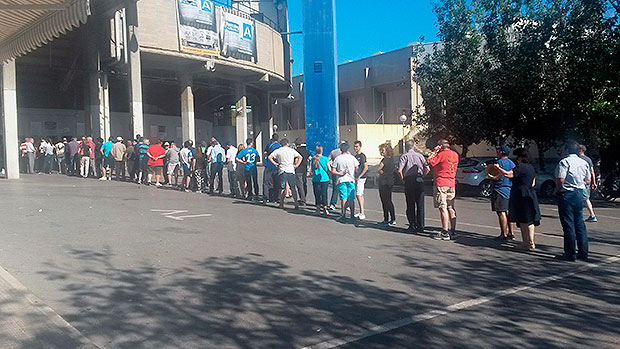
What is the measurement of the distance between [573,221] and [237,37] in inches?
1066

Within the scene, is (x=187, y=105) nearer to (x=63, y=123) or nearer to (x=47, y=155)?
(x=63, y=123)

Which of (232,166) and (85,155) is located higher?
(85,155)

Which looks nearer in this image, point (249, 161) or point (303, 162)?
point (303, 162)

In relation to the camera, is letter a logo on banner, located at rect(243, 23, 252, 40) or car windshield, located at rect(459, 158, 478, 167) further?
letter a logo on banner, located at rect(243, 23, 252, 40)

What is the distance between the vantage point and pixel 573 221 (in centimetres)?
788

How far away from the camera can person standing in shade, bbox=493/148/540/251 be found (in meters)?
8.38

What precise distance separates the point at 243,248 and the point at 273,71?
29693 mm

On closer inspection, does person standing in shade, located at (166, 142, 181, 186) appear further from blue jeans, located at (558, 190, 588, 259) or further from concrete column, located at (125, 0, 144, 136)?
blue jeans, located at (558, 190, 588, 259)

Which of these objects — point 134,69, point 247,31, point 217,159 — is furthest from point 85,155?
point 247,31

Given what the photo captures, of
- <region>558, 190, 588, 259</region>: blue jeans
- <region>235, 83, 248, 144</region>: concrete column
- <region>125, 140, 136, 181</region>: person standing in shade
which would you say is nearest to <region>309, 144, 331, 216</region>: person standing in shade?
<region>558, 190, 588, 259</region>: blue jeans

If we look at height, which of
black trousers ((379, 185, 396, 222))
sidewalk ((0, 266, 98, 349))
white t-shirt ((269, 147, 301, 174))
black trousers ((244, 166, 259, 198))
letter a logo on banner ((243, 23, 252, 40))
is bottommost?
sidewalk ((0, 266, 98, 349))

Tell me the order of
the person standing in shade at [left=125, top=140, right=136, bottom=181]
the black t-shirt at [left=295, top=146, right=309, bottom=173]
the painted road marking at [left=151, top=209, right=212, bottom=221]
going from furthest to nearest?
1. the person standing in shade at [left=125, top=140, right=136, bottom=181]
2. the black t-shirt at [left=295, top=146, right=309, bottom=173]
3. the painted road marking at [left=151, top=209, right=212, bottom=221]

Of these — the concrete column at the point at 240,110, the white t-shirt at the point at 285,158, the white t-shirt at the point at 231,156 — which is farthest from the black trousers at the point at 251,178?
the concrete column at the point at 240,110

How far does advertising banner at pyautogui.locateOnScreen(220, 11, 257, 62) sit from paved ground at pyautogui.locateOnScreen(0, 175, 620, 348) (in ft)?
71.8
